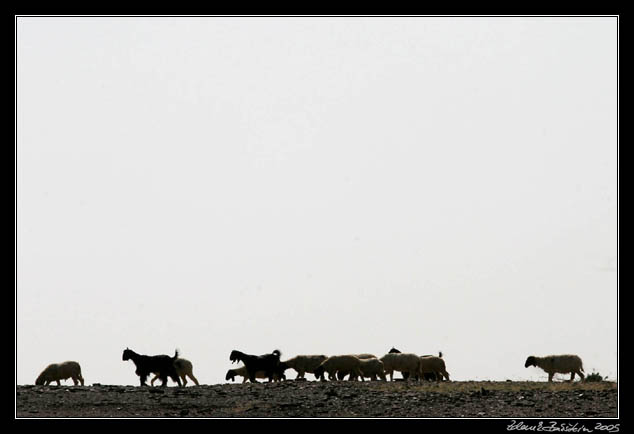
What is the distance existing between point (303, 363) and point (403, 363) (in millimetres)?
3136

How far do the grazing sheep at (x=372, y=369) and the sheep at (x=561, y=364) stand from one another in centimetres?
698

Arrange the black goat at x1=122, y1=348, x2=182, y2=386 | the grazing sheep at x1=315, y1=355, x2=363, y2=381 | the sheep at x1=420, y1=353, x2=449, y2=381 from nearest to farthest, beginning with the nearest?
the black goat at x1=122, y1=348, x2=182, y2=386
the grazing sheep at x1=315, y1=355, x2=363, y2=381
the sheep at x1=420, y1=353, x2=449, y2=381

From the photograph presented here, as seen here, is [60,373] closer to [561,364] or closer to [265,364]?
[265,364]

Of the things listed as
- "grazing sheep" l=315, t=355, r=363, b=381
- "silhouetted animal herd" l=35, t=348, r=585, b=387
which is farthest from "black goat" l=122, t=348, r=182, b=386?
"grazing sheep" l=315, t=355, r=363, b=381

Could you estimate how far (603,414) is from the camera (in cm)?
2642

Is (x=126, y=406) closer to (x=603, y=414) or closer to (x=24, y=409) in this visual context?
(x=24, y=409)

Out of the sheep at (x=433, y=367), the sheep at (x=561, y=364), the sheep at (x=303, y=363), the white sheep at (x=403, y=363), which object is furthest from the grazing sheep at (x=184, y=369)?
the sheep at (x=561, y=364)

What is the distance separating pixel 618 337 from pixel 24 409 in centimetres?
1264

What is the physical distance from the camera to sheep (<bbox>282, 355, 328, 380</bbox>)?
129 ft

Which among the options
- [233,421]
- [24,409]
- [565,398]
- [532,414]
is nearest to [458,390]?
[565,398]

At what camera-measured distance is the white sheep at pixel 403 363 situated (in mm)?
39688

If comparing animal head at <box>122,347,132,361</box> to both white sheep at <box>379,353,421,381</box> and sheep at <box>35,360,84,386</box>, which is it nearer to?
sheep at <box>35,360,84,386</box>

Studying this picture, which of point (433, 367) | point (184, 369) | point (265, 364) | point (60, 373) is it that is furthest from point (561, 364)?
point (60, 373)

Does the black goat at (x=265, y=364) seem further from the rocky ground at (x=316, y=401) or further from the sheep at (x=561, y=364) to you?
the sheep at (x=561, y=364)
